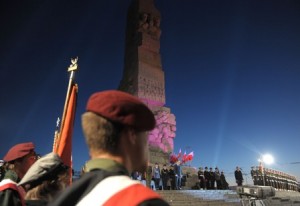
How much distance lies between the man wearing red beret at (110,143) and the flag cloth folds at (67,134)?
2.30 metres

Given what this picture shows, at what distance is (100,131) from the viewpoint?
3.41 feet

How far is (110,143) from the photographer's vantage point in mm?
1031

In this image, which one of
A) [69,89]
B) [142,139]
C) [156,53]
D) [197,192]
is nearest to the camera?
[142,139]

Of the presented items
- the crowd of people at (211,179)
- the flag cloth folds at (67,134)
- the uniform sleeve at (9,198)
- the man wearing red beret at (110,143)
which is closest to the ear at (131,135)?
the man wearing red beret at (110,143)

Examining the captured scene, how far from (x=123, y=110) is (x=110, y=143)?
0.45ft

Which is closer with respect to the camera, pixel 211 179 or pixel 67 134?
pixel 67 134

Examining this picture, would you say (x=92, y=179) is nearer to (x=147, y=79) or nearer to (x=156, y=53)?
(x=147, y=79)

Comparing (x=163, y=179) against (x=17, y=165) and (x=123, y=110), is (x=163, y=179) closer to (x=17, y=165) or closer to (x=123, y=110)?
(x=17, y=165)

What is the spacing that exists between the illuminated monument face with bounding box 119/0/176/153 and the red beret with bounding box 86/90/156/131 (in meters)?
18.5

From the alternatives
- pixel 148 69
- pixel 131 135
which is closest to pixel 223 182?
pixel 148 69

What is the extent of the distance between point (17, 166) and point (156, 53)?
2288cm

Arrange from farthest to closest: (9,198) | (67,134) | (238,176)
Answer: (238,176), (67,134), (9,198)

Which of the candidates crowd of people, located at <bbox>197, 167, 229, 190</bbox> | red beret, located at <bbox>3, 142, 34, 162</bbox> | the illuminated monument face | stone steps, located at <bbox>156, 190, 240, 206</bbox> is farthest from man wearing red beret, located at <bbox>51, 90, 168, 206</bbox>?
the illuminated monument face

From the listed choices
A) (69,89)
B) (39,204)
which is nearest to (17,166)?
(39,204)
